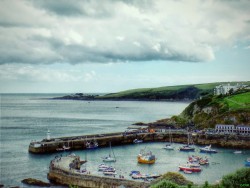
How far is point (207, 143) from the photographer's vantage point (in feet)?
268

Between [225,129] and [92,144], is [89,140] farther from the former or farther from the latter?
[225,129]

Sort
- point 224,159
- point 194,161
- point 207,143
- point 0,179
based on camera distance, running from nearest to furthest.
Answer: point 0,179 → point 194,161 → point 224,159 → point 207,143

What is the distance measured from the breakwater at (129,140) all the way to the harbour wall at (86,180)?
74.6 feet

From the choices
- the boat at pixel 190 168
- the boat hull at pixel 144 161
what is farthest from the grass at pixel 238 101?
the boat at pixel 190 168

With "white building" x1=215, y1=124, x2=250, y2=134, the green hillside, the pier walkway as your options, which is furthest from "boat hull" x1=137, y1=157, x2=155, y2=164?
the green hillside

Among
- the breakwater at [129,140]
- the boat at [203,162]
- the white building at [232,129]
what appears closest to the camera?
the boat at [203,162]

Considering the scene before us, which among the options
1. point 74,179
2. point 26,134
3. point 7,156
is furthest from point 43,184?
point 26,134

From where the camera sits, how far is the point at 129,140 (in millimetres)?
87125

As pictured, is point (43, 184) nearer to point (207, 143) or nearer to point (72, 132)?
point (207, 143)

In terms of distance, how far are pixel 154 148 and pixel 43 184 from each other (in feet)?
116

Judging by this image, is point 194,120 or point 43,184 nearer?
point 43,184

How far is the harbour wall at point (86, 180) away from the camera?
143 ft

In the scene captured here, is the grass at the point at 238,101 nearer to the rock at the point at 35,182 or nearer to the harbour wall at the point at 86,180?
the harbour wall at the point at 86,180

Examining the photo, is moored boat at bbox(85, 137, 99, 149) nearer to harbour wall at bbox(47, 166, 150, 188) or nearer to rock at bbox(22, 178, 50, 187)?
harbour wall at bbox(47, 166, 150, 188)
